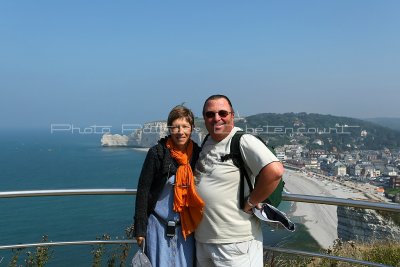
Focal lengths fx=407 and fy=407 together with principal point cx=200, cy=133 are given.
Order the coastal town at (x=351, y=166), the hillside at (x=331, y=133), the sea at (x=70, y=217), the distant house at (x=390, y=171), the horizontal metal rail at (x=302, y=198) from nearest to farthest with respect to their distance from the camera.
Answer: the horizontal metal rail at (x=302, y=198) → the sea at (x=70, y=217) → the coastal town at (x=351, y=166) → the distant house at (x=390, y=171) → the hillside at (x=331, y=133)

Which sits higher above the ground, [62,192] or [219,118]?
[219,118]

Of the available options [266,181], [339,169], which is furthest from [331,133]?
[266,181]

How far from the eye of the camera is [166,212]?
2131 millimetres

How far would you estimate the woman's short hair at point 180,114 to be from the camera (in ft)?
6.88

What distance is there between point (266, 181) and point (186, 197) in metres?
0.45

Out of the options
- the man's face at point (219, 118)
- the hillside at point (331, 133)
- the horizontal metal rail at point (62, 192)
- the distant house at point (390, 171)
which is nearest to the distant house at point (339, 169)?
the distant house at point (390, 171)

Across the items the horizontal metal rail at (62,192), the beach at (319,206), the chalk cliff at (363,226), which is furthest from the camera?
the beach at (319,206)

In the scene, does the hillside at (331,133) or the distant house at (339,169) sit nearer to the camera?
the distant house at (339,169)

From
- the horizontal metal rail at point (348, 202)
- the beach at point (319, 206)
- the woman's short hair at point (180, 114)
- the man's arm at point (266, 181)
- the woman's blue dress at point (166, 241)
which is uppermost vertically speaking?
the woman's short hair at point (180, 114)

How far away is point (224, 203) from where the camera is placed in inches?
77.9

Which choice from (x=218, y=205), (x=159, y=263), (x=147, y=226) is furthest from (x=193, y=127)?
(x=159, y=263)

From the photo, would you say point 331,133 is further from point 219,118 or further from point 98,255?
point 219,118

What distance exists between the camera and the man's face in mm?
1999

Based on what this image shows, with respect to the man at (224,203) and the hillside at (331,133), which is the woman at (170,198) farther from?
the hillside at (331,133)
